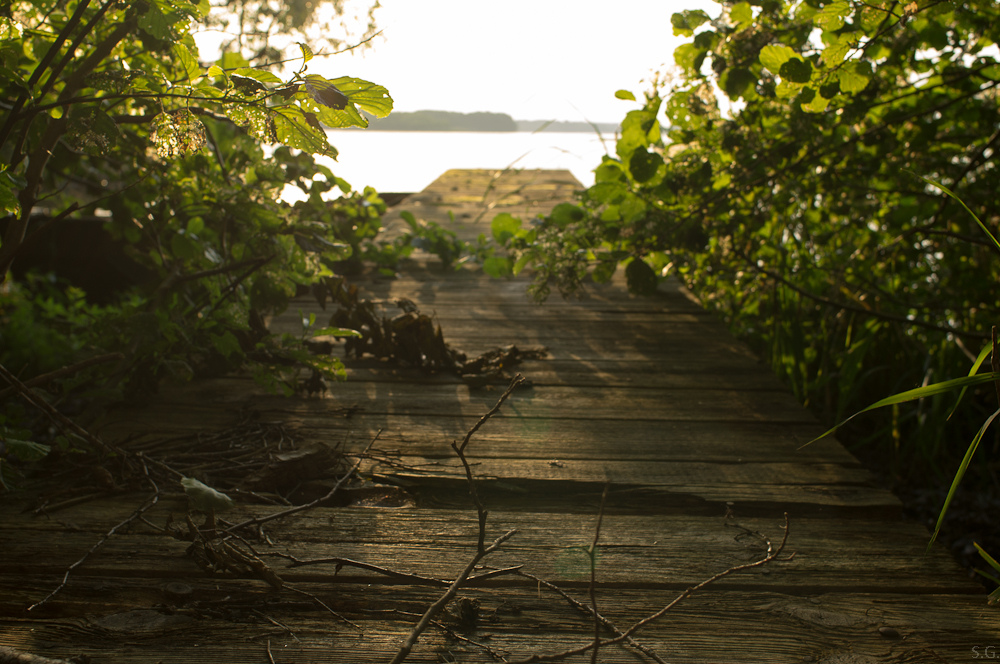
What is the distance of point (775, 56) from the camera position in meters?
1.56

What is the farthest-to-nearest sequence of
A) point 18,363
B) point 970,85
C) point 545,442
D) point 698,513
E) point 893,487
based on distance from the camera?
1. point 18,363
2. point 893,487
3. point 970,85
4. point 545,442
5. point 698,513

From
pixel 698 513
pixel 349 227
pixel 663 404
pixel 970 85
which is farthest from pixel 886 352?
pixel 349 227

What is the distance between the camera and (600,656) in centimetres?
86

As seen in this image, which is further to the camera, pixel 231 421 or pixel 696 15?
pixel 696 15

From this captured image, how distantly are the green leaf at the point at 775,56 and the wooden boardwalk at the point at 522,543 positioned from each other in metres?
0.97

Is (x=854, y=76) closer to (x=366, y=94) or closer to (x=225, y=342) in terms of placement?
(x=366, y=94)

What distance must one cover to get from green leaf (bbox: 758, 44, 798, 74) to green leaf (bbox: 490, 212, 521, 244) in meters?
1.66

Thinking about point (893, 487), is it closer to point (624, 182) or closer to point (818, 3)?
point (624, 182)

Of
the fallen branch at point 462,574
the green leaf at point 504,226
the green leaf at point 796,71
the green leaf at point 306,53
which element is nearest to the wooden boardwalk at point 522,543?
the fallen branch at point 462,574

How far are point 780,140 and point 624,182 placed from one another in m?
0.64

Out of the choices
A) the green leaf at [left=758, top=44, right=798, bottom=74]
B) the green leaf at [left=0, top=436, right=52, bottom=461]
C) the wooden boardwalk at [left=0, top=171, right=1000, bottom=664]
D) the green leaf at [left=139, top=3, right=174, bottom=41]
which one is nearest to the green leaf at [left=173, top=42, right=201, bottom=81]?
the green leaf at [left=139, top=3, right=174, bottom=41]

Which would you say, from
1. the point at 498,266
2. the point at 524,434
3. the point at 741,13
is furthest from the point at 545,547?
the point at 498,266

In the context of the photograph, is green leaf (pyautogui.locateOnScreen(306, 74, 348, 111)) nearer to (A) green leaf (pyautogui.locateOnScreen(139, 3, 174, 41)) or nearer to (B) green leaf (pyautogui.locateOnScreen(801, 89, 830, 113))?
(A) green leaf (pyautogui.locateOnScreen(139, 3, 174, 41))

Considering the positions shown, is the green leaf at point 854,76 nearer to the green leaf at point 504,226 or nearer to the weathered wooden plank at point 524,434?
the weathered wooden plank at point 524,434
